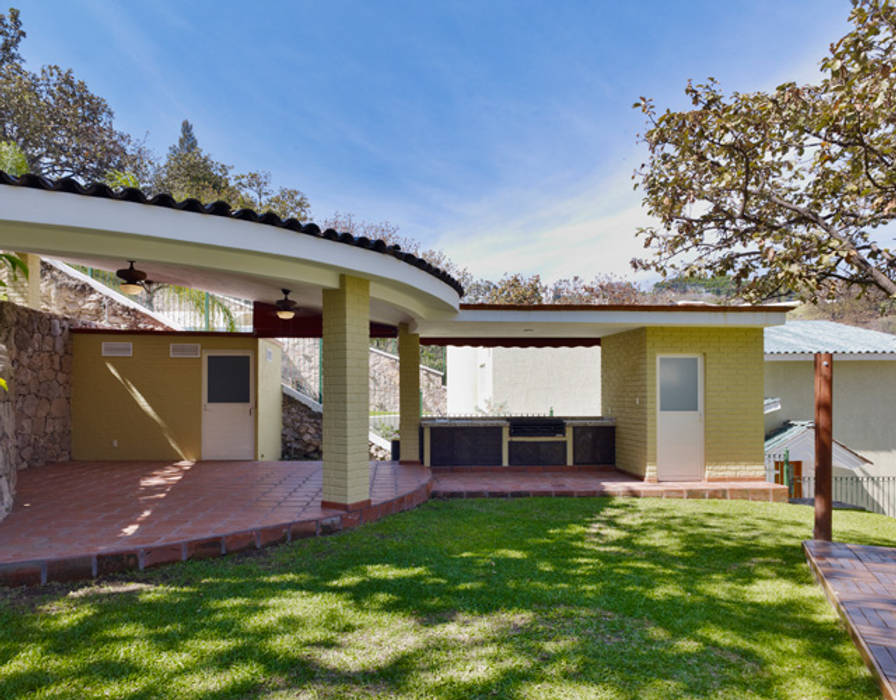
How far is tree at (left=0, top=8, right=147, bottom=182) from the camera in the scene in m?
19.3

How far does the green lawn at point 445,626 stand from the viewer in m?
3.05

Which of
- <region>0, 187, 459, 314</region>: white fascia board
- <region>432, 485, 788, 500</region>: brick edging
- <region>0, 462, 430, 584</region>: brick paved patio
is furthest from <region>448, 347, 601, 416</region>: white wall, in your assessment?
<region>0, 187, 459, 314</region>: white fascia board

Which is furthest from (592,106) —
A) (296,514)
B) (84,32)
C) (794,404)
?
(84,32)

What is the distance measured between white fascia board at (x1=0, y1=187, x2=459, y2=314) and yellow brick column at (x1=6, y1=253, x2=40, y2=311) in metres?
6.70

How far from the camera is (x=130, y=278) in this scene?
6066 mm

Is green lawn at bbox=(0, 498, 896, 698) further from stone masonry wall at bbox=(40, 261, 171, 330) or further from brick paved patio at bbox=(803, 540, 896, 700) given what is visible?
stone masonry wall at bbox=(40, 261, 171, 330)

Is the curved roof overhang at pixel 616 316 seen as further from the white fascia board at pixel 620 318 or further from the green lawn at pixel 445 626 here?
the green lawn at pixel 445 626

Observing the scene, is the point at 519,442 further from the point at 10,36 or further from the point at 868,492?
the point at 10,36

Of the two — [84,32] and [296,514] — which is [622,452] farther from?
[84,32]

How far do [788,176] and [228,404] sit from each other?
11.4 m

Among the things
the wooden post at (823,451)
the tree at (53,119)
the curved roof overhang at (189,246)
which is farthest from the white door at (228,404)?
the tree at (53,119)

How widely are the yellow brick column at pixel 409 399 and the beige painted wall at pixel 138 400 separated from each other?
393 cm

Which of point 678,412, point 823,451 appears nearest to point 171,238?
point 823,451

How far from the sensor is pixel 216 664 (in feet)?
10.5
